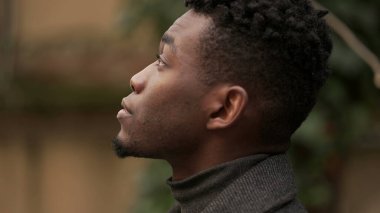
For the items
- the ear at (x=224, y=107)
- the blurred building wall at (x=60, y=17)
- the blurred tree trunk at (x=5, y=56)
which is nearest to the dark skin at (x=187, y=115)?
the ear at (x=224, y=107)

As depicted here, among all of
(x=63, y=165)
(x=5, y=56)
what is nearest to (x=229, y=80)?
(x=63, y=165)

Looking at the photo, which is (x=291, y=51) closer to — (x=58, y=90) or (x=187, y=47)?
(x=187, y=47)

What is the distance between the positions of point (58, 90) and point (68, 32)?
1.55 ft

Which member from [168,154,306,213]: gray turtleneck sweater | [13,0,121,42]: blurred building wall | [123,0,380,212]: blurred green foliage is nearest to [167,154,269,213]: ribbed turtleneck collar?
[168,154,306,213]: gray turtleneck sweater

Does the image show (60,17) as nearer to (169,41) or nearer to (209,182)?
(169,41)

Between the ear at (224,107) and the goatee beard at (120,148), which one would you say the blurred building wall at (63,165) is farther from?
the ear at (224,107)

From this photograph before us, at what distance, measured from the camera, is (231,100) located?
2646 mm

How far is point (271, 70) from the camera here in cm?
261

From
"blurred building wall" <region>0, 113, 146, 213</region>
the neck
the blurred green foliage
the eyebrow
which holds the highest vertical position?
the eyebrow

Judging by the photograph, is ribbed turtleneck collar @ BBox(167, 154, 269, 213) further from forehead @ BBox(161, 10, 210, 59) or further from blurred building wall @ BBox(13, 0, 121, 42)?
blurred building wall @ BBox(13, 0, 121, 42)

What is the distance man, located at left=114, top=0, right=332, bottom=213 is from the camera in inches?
103

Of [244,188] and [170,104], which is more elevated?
[170,104]

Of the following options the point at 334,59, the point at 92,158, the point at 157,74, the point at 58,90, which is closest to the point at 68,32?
the point at 58,90

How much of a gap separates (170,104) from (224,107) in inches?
5.8
